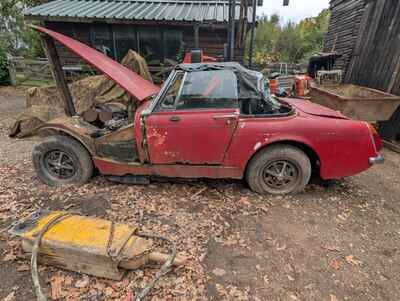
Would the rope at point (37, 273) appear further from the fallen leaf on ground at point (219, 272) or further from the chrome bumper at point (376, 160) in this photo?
the chrome bumper at point (376, 160)

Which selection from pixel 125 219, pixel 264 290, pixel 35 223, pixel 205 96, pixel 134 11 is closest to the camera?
pixel 264 290

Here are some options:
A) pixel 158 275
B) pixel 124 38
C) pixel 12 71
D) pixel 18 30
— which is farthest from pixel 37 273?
pixel 18 30

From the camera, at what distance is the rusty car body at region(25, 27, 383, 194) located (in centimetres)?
279

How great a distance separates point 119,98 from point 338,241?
18.5ft

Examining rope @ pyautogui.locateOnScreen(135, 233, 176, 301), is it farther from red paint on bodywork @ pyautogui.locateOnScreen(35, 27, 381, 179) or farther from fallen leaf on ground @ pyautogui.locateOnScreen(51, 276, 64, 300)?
red paint on bodywork @ pyautogui.locateOnScreen(35, 27, 381, 179)

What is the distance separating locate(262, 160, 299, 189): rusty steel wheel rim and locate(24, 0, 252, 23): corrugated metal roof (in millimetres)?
6746

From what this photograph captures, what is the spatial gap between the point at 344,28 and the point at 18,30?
59.5 feet

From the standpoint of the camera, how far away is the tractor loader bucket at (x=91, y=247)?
6.06ft

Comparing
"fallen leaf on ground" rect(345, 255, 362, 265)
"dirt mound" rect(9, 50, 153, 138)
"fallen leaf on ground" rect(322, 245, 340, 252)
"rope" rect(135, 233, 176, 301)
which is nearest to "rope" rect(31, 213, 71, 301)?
"rope" rect(135, 233, 176, 301)

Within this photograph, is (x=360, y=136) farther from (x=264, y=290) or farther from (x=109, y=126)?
(x=109, y=126)

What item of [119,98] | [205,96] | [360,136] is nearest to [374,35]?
[360,136]

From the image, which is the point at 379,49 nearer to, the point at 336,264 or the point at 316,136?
the point at 316,136

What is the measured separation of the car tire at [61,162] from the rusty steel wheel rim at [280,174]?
243 centimetres

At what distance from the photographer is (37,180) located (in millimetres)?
3469
